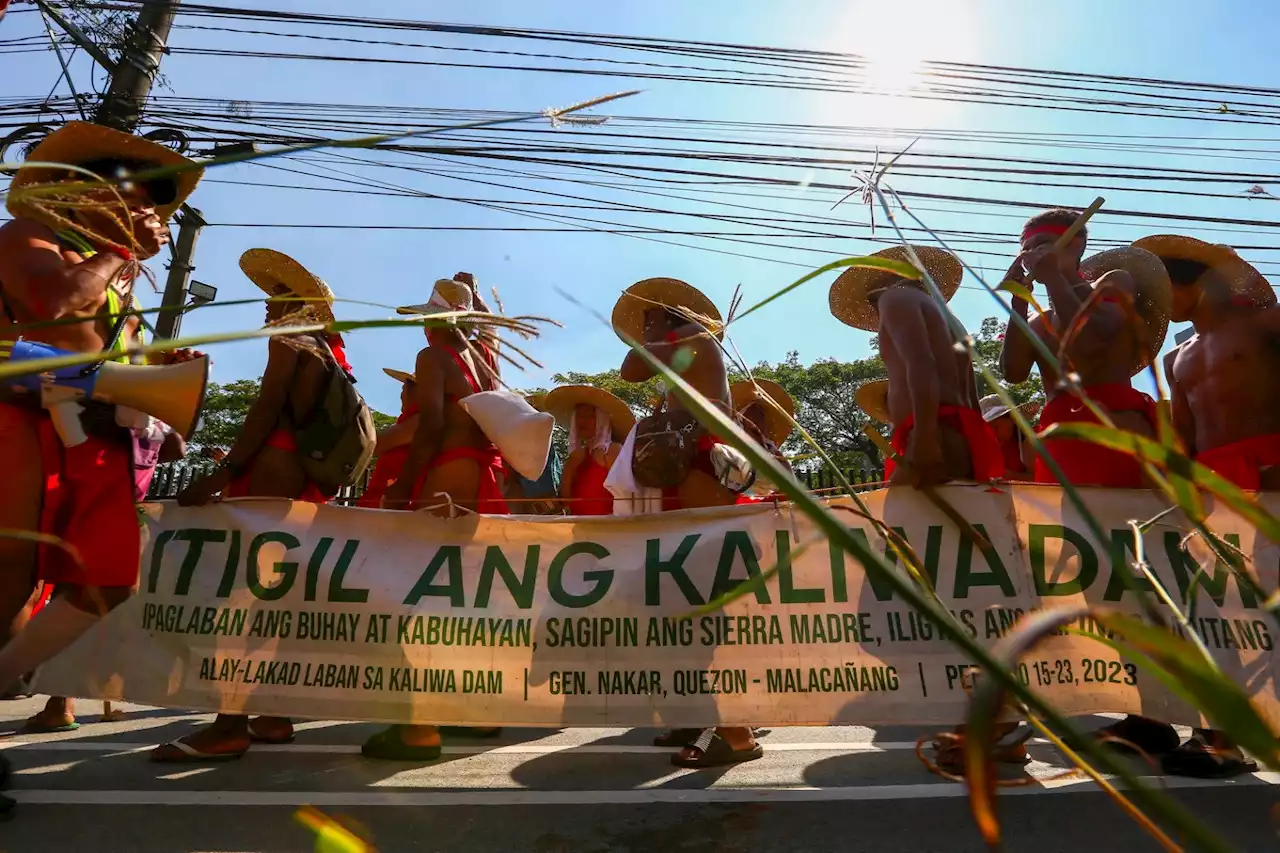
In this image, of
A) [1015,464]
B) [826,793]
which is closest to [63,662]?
[826,793]

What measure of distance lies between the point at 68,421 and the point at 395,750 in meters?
1.46

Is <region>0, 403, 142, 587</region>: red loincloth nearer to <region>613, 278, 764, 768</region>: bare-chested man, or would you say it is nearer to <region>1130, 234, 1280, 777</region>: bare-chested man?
<region>613, 278, 764, 768</region>: bare-chested man

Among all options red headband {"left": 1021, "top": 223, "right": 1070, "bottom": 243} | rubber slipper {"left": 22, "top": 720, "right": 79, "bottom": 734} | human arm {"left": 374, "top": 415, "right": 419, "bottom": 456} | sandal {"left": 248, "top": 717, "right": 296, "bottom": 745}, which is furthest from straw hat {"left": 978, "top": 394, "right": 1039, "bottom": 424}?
rubber slipper {"left": 22, "top": 720, "right": 79, "bottom": 734}

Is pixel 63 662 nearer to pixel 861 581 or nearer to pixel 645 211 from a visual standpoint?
pixel 861 581

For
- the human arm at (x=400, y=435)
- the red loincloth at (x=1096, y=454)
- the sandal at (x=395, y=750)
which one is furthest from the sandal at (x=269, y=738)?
the red loincloth at (x=1096, y=454)

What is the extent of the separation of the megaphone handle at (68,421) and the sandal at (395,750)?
137cm

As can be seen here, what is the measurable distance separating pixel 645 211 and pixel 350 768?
643cm

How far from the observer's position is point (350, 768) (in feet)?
8.71

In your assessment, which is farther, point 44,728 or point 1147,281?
point 44,728

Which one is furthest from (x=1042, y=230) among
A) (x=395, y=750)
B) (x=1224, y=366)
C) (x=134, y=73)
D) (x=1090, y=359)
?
(x=134, y=73)

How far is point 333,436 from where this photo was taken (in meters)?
3.17

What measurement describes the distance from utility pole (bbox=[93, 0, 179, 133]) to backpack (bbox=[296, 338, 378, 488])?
22.1ft

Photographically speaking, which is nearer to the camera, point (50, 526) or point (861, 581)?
point (50, 526)

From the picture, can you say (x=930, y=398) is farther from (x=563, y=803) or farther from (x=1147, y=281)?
(x=563, y=803)
